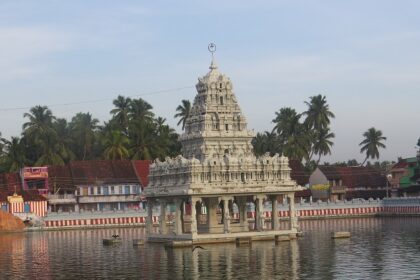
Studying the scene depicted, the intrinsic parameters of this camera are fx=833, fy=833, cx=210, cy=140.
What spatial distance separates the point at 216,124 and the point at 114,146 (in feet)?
195

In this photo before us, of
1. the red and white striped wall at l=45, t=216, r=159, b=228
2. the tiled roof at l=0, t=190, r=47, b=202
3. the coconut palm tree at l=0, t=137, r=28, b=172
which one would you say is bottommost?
the red and white striped wall at l=45, t=216, r=159, b=228

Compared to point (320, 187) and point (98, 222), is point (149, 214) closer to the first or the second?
point (98, 222)

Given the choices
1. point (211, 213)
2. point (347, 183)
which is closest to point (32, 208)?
point (211, 213)

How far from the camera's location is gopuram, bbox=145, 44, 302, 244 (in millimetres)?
62188

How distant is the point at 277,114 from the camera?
144750 mm

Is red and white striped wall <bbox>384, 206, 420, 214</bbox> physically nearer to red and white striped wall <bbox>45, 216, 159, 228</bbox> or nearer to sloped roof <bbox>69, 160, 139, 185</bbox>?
red and white striped wall <bbox>45, 216, 159, 228</bbox>

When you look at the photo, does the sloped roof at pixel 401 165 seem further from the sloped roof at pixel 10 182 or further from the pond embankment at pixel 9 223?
the pond embankment at pixel 9 223

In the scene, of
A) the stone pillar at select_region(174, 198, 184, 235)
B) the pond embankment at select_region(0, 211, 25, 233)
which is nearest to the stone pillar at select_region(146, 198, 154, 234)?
the stone pillar at select_region(174, 198, 184, 235)

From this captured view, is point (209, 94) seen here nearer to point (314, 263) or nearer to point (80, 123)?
point (314, 263)

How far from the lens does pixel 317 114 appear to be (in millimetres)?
143625

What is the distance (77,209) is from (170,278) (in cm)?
6662

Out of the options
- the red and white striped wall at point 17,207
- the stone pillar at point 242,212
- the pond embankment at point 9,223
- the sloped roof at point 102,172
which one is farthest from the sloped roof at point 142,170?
the stone pillar at point 242,212

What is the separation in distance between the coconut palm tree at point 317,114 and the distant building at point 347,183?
49.6 feet

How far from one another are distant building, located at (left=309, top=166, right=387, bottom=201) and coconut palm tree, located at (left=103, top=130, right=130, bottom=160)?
2846 centimetres
